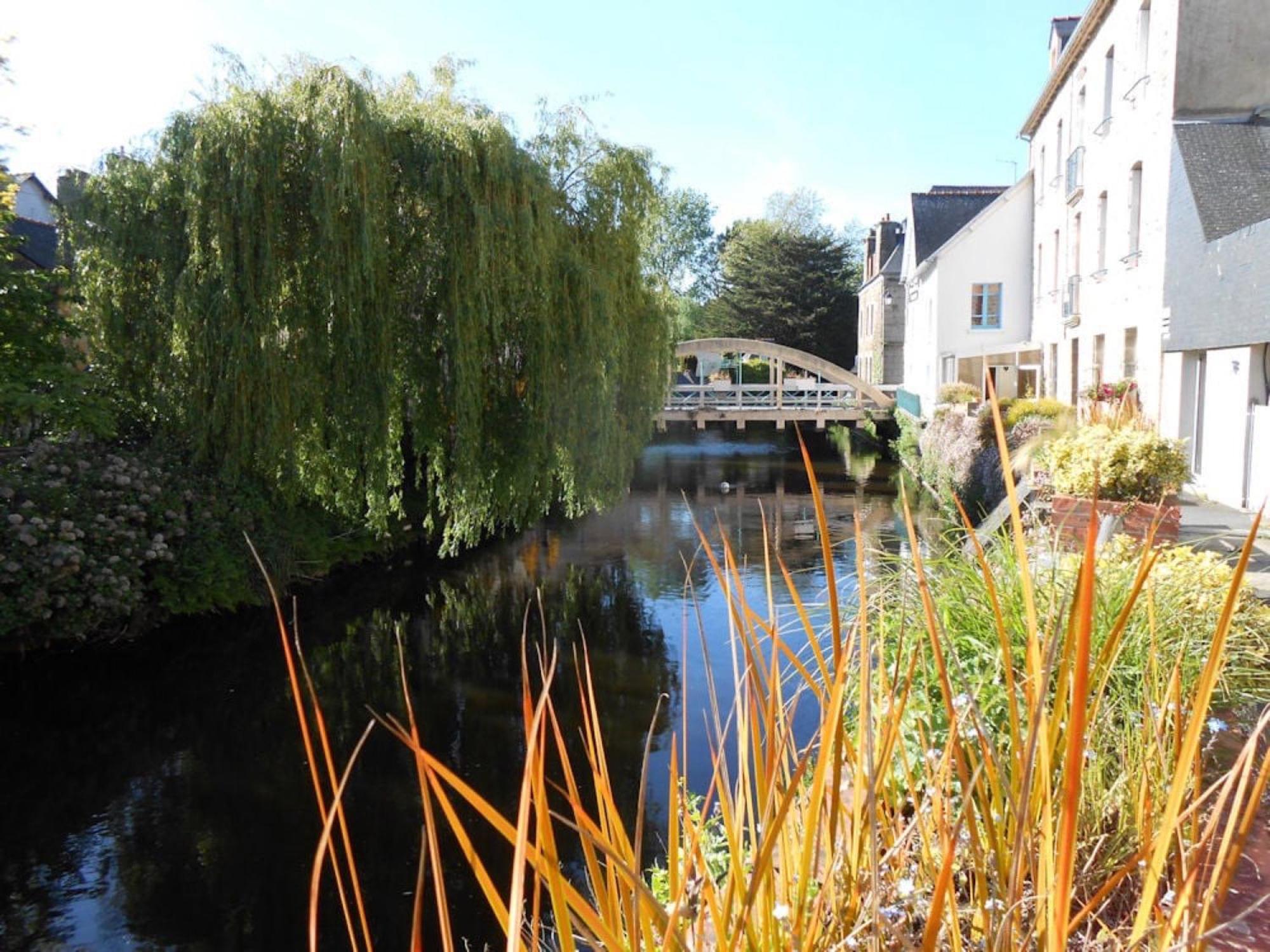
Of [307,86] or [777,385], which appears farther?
[777,385]

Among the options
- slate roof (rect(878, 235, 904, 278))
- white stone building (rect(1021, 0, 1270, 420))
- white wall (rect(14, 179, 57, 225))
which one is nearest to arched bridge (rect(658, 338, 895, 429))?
white stone building (rect(1021, 0, 1270, 420))

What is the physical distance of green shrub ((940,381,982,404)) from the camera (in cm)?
2062

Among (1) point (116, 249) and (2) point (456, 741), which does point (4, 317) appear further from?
(2) point (456, 741)

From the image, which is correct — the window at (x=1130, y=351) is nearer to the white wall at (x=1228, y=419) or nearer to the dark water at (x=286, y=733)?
the white wall at (x=1228, y=419)

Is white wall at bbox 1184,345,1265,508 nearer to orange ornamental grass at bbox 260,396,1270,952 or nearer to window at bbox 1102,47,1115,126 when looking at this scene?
window at bbox 1102,47,1115,126

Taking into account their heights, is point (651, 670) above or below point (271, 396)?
below

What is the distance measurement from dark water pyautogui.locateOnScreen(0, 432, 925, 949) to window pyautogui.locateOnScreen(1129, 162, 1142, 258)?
519 centimetres

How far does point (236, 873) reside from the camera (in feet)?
19.1

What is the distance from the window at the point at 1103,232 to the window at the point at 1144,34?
8.11 feet

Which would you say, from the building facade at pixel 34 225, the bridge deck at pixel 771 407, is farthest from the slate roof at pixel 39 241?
the bridge deck at pixel 771 407

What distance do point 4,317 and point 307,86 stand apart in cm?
403

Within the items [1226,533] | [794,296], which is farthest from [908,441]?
[794,296]

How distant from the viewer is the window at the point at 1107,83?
15133 mm

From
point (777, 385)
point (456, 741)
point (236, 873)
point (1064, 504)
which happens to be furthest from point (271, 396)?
point (777, 385)
